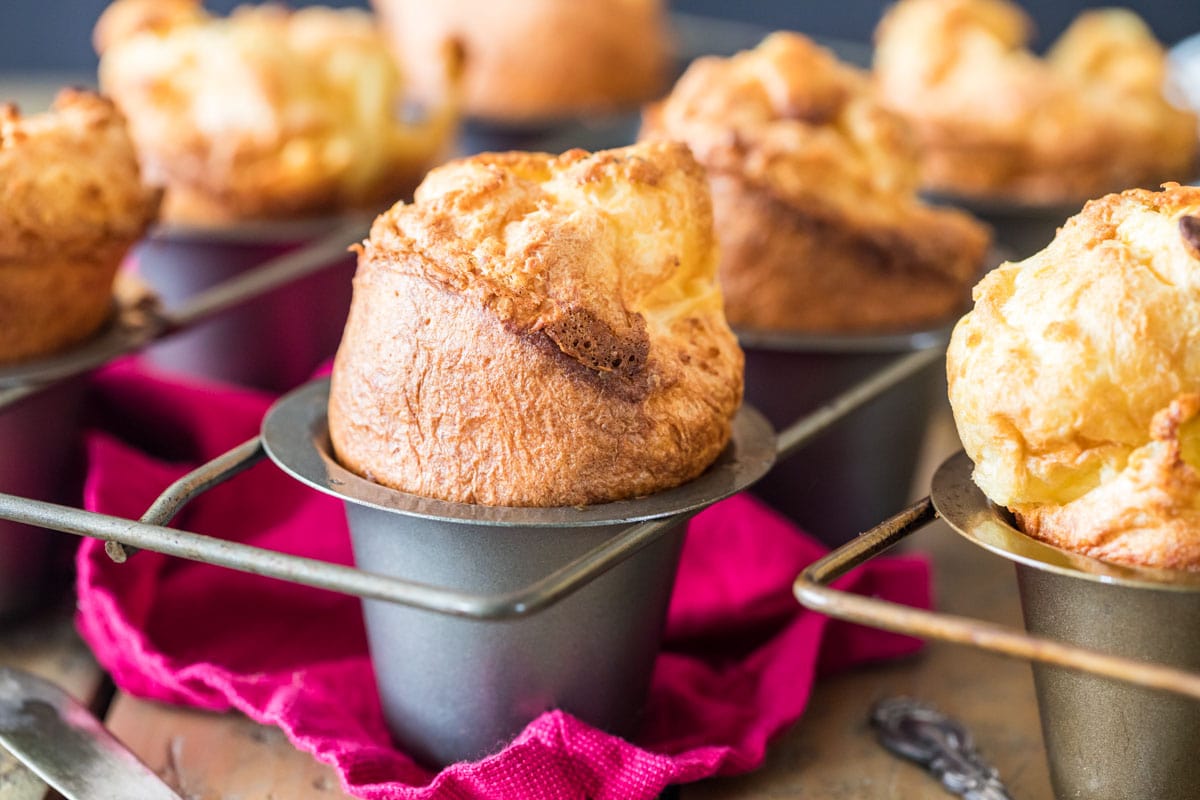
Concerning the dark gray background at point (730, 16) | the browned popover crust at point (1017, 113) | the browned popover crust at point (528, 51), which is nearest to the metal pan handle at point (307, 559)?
the browned popover crust at point (1017, 113)

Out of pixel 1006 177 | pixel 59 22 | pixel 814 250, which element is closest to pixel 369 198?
pixel 814 250

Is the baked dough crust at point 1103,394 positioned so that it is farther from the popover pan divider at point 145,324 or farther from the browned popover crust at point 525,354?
the popover pan divider at point 145,324

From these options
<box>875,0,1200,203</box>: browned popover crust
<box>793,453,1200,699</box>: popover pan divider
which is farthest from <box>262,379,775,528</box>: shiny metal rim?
<box>875,0,1200,203</box>: browned popover crust

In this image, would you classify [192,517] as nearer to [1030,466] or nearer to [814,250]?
[814,250]

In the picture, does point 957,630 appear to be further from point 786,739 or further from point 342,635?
point 342,635

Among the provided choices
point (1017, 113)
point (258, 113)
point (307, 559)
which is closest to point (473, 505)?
point (307, 559)

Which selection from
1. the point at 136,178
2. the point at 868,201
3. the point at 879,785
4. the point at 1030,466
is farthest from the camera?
the point at 868,201
